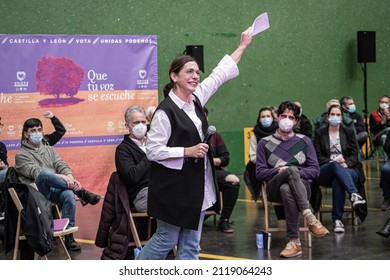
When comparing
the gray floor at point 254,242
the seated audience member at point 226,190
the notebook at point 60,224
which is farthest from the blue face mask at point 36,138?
the seated audience member at point 226,190

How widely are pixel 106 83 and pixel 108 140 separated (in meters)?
0.72

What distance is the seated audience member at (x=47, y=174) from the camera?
24.1 feet

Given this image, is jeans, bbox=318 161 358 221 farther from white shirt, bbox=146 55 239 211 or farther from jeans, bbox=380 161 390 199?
white shirt, bbox=146 55 239 211

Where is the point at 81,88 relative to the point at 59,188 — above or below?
above

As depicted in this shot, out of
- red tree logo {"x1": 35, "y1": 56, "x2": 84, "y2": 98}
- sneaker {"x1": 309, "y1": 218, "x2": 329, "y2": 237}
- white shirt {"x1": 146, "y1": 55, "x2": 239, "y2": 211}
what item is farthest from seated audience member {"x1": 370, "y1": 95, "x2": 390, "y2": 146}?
white shirt {"x1": 146, "y1": 55, "x2": 239, "y2": 211}

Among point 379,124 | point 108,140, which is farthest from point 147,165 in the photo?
point 379,124

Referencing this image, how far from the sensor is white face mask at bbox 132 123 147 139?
675 cm

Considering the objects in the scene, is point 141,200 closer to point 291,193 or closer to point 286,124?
point 291,193

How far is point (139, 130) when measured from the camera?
6.75 m

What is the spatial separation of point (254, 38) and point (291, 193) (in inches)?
242

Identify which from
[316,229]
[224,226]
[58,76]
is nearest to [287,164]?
[316,229]

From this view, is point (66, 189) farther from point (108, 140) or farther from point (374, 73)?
point (374, 73)

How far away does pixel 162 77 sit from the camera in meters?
12.0

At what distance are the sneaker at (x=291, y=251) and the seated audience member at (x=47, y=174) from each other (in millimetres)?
1751
